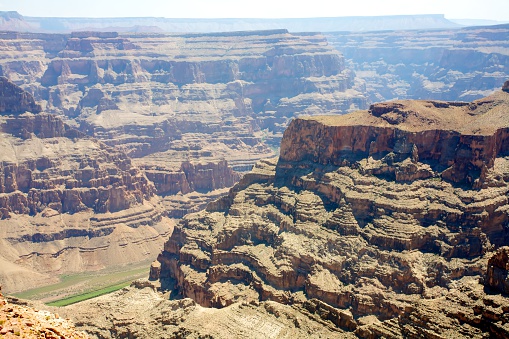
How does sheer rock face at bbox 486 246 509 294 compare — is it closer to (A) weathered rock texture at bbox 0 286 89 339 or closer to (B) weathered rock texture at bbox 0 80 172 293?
(A) weathered rock texture at bbox 0 286 89 339

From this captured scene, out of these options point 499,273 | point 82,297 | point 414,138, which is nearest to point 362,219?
point 414,138

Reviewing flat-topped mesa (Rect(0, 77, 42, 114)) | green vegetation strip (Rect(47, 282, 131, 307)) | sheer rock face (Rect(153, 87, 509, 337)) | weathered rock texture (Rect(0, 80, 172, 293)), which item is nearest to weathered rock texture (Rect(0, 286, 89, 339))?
sheer rock face (Rect(153, 87, 509, 337))

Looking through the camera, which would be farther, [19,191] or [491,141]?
[19,191]

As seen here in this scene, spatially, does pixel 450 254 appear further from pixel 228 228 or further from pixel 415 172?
pixel 228 228

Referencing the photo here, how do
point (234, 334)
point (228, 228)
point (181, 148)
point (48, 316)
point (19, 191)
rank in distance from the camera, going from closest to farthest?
point (48, 316), point (234, 334), point (228, 228), point (19, 191), point (181, 148)

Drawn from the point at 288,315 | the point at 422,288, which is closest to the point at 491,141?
the point at 422,288

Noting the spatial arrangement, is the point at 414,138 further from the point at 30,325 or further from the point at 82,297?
the point at 30,325
